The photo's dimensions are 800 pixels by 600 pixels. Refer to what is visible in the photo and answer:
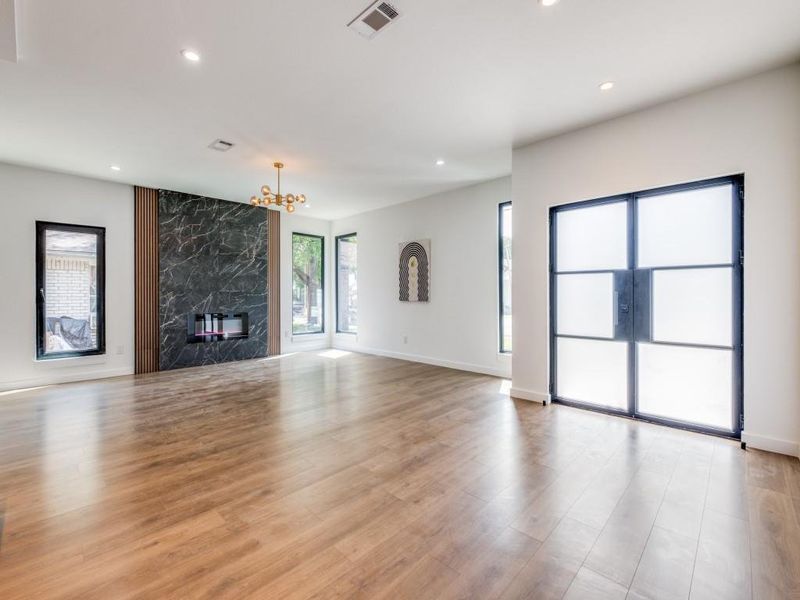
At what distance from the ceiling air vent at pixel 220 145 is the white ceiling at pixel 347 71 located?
12cm

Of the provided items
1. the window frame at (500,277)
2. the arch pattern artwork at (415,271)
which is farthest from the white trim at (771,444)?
the arch pattern artwork at (415,271)

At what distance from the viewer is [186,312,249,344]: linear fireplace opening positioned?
6.70 m

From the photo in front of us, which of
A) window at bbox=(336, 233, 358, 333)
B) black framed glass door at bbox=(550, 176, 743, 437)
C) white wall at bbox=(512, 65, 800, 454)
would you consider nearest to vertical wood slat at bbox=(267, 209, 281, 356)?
window at bbox=(336, 233, 358, 333)

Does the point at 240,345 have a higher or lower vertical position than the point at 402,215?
lower

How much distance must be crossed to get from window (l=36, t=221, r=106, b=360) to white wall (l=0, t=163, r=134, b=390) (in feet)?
0.26

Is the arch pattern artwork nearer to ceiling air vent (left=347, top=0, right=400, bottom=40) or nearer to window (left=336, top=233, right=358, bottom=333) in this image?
window (left=336, top=233, right=358, bottom=333)

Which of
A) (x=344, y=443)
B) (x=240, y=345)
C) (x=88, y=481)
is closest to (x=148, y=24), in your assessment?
(x=88, y=481)

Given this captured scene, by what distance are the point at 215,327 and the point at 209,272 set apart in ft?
3.54

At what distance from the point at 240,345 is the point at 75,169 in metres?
3.78

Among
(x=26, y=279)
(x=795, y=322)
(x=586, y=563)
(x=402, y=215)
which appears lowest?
(x=586, y=563)

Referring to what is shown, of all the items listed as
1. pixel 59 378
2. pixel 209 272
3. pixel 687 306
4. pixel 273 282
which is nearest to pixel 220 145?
pixel 209 272

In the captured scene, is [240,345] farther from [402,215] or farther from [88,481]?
[88,481]

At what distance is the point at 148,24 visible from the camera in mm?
2428

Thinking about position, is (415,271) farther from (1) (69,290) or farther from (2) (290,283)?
(1) (69,290)
